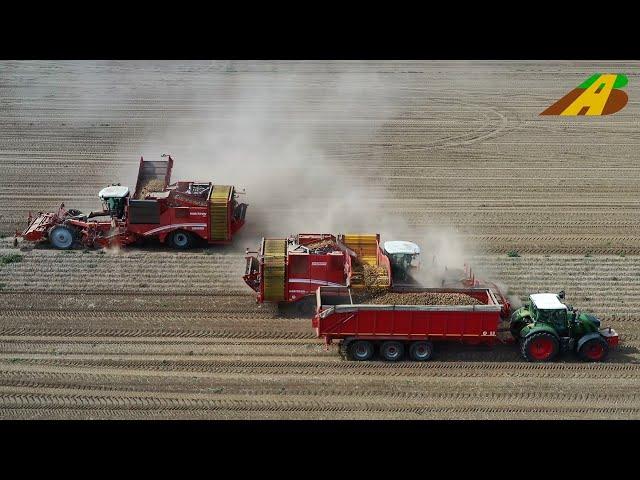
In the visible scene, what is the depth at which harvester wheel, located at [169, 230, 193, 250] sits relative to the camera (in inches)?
939

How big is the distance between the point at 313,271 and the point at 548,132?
20.5 meters

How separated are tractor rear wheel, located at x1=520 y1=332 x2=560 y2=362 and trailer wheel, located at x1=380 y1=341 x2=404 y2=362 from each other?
2.92 metres

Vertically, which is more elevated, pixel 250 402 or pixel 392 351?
pixel 392 351

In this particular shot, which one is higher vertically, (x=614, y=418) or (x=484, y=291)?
(x=484, y=291)

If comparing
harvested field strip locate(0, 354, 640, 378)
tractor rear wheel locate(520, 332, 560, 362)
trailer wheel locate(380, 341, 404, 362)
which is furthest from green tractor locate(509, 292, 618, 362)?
trailer wheel locate(380, 341, 404, 362)

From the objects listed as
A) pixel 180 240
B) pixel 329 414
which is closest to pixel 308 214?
pixel 180 240

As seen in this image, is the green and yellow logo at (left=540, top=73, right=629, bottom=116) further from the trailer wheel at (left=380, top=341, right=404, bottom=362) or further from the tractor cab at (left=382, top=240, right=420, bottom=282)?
the trailer wheel at (left=380, top=341, right=404, bottom=362)

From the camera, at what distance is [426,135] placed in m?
35.9

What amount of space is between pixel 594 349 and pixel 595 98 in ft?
99.3

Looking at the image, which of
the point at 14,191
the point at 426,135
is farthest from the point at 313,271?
the point at 426,135

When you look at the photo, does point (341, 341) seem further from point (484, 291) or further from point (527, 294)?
point (527, 294)

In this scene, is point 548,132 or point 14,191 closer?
point 14,191

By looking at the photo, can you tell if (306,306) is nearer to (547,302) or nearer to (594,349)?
(547,302)

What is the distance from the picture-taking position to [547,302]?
18266 millimetres
